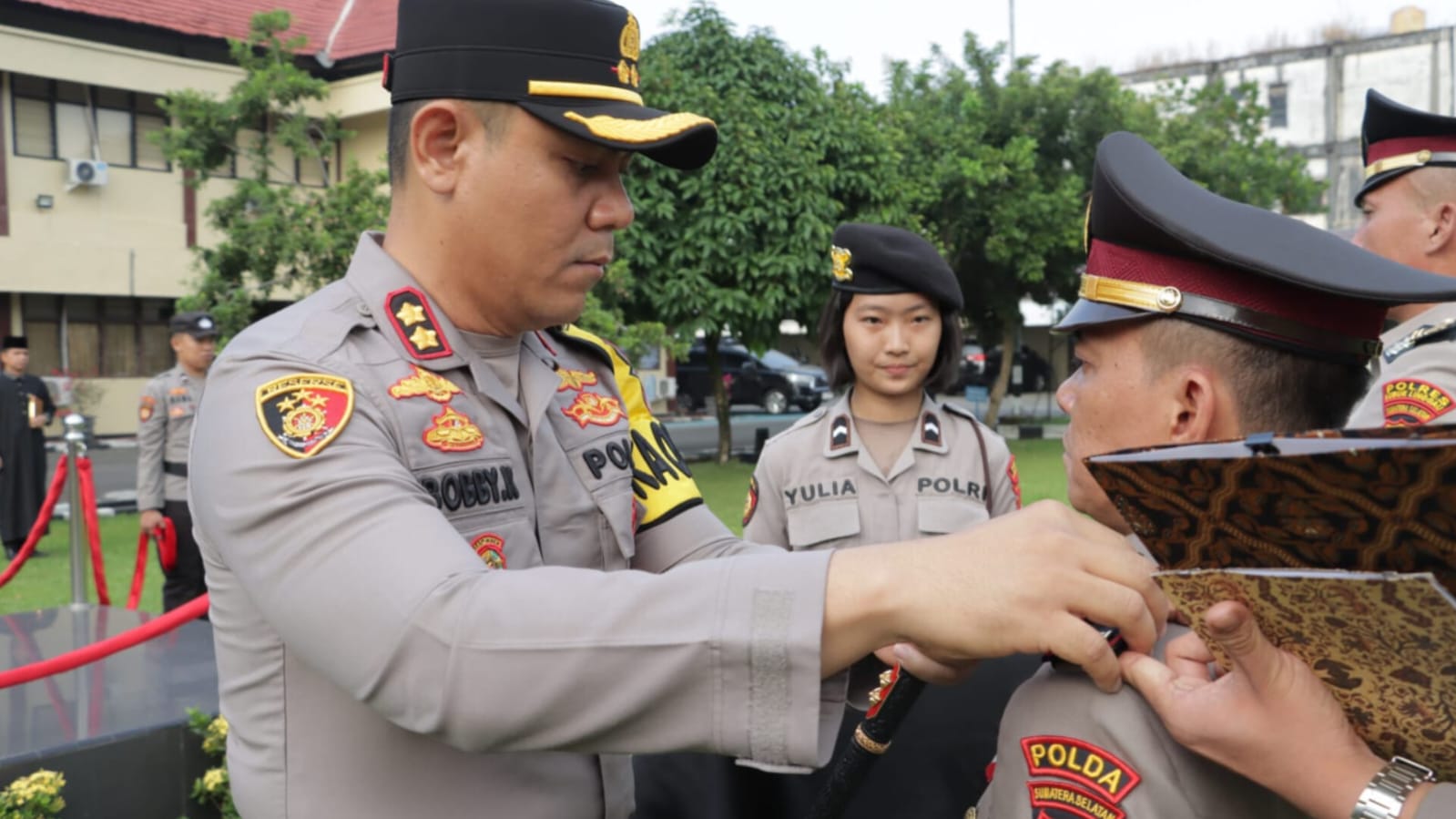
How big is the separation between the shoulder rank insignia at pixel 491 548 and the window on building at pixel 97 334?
21.3 meters

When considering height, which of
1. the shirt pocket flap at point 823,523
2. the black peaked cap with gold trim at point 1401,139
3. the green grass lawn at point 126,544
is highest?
the black peaked cap with gold trim at point 1401,139

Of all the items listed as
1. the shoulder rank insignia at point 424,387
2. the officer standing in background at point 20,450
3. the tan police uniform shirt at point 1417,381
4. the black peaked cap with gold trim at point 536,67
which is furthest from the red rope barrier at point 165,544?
the tan police uniform shirt at point 1417,381

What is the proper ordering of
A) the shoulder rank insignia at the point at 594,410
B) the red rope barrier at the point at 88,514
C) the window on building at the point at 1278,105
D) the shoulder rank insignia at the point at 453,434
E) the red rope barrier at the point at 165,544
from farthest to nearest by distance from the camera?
1. the window on building at the point at 1278,105
2. the red rope barrier at the point at 165,544
3. the red rope barrier at the point at 88,514
4. the shoulder rank insignia at the point at 594,410
5. the shoulder rank insignia at the point at 453,434

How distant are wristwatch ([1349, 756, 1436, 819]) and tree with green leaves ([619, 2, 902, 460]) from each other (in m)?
13.0

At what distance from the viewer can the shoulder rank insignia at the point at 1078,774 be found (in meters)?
1.37

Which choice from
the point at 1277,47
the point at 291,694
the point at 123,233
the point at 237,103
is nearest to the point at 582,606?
the point at 291,694

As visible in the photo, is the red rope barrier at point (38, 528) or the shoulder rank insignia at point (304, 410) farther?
the red rope barrier at point (38, 528)

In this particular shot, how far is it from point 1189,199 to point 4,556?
11786 millimetres

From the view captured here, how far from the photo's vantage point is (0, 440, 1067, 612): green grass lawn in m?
8.48

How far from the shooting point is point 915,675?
1.67 metres

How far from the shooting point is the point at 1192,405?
1590 mm

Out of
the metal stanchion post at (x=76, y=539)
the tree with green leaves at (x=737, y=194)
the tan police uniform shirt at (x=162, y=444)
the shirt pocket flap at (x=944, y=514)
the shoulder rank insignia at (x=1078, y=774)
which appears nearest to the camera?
the shoulder rank insignia at (x=1078, y=774)

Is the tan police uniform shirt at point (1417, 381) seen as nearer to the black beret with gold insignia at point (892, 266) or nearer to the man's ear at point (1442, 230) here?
the man's ear at point (1442, 230)

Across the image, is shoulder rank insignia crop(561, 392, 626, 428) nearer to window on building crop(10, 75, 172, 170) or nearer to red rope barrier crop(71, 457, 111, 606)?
red rope barrier crop(71, 457, 111, 606)
